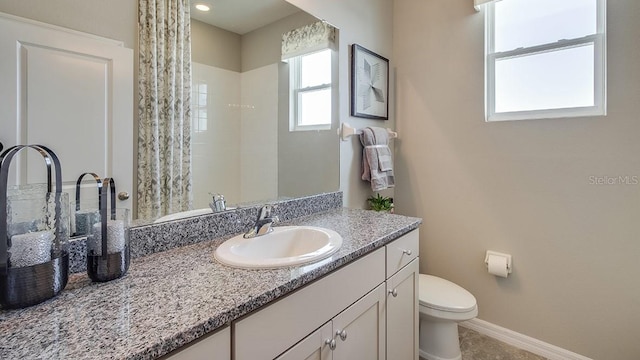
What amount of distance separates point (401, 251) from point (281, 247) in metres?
0.56

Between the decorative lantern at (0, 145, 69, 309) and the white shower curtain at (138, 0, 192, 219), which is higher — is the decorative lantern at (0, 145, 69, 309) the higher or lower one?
the lower one

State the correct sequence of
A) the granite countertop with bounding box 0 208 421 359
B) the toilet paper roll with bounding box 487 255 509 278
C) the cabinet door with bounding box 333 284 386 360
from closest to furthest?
the granite countertop with bounding box 0 208 421 359, the cabinet door with bounding box 333 284 386 360, the toilet paper roll with bounding box 487 255 509 278

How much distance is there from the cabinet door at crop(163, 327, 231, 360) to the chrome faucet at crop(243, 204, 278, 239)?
540 millimetres

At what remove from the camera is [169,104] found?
3.65 ft

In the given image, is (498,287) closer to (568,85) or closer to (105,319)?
(568,85)

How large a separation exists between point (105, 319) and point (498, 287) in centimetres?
218

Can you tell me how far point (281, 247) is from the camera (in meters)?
1.28

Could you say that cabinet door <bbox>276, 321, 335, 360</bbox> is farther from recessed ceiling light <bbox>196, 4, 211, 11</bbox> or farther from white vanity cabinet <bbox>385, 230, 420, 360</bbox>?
recessed ceiling light <bbox>196, 4, 211, 11</bbox>

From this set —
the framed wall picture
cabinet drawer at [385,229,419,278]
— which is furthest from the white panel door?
the framed wall picture

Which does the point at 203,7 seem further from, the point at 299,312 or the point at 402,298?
the point at 402,298

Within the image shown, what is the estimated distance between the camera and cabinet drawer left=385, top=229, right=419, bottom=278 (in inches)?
51.6

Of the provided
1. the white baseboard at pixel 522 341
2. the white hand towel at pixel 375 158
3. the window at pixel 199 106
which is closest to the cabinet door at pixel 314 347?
the window at pixel 199 106

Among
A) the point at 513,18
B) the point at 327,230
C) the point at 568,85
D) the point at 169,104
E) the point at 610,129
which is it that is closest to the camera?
the point at 169,104

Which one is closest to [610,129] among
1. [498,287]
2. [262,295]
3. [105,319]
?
[498,287]
